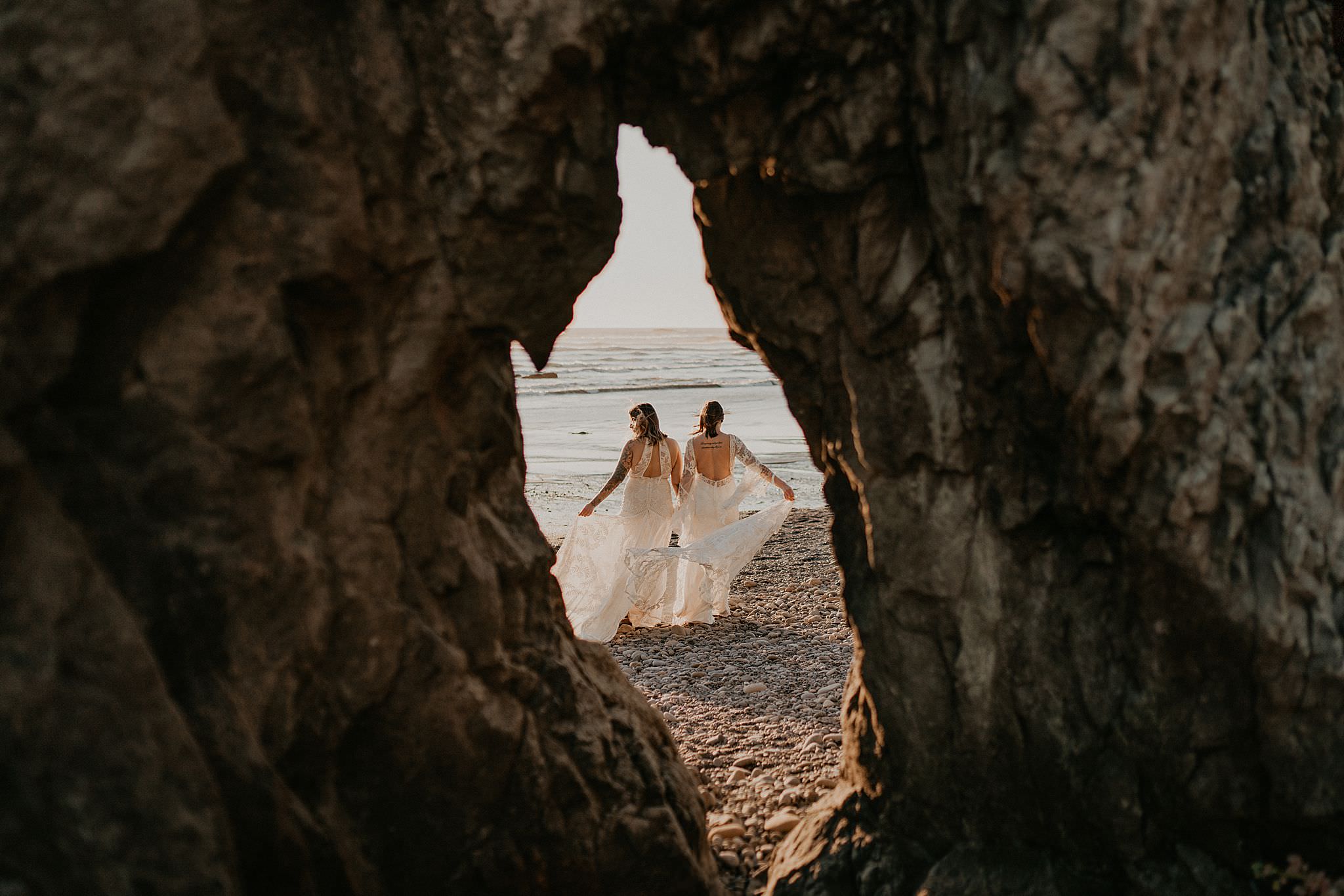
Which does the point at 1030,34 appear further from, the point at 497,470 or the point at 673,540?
the point at 673,540

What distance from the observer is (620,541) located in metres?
8.45

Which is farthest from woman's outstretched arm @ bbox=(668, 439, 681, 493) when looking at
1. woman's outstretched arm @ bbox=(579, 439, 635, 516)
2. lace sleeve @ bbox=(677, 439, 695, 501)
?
woman's outstretched arm @ bbox=(579, 439, 635, 516)

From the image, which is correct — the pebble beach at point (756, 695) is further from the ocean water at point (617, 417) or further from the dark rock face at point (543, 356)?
the ocean water at point (617, 417)

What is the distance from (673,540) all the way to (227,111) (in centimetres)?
921

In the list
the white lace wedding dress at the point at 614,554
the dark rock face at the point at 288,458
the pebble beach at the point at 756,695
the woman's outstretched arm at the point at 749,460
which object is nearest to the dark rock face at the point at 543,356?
the dark rock face at the point at 288,458

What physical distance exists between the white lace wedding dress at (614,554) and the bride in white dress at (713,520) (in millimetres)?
246

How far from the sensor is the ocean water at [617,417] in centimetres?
1497

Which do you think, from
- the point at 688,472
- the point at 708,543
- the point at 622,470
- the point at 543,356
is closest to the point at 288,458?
the point at 543,356

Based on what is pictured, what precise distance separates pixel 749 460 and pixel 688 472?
1.82 ft

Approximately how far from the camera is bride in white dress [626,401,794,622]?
8.66 m

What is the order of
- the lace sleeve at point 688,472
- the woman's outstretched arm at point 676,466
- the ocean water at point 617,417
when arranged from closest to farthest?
the woman's outstretched arm at point 676,466, the lace sleeve at point 688,472, the ocean water at point 617,417

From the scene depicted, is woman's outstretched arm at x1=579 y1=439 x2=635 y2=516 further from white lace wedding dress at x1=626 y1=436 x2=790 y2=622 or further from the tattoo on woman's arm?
white lace wedding dress at x1=626 y1=436 x2=790 y2=622

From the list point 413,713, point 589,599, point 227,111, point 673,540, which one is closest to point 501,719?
point 413,713

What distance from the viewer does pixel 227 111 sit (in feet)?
9.96
